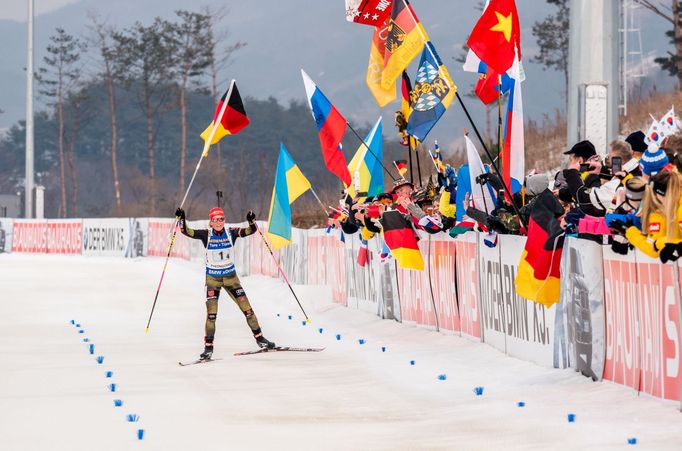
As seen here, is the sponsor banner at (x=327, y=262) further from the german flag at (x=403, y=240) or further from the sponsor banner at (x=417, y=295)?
the german flag at (x=403, y=240)

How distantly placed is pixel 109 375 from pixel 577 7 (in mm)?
7083

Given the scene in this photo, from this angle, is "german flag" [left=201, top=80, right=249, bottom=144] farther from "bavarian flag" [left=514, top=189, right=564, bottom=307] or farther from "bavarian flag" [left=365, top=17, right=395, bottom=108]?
"bavarian flag" [left=514, top=189, right=564, bottom=307]

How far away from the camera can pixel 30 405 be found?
37.4 feet

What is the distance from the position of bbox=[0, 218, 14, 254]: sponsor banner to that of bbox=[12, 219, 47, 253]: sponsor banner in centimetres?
14

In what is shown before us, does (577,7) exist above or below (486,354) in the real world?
above

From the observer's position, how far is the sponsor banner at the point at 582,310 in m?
11.4

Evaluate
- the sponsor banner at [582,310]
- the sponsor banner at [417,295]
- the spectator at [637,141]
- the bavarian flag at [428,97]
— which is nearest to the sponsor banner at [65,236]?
the sponsor banner at [417,295]

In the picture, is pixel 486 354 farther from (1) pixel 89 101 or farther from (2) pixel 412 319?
(1) pixel 89 101

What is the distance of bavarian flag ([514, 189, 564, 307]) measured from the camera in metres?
12.0

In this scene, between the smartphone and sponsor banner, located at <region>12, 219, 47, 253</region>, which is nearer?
the smartphone

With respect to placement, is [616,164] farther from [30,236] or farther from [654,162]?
[30,236]

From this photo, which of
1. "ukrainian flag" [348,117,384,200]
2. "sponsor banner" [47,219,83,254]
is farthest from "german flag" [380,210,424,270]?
"sponsor banner" [47,219,83,254]

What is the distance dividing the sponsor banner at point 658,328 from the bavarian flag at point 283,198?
417 inches

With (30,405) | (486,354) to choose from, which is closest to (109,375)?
(30,405)
